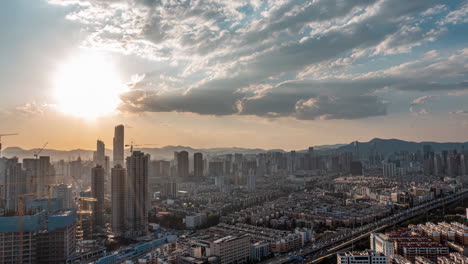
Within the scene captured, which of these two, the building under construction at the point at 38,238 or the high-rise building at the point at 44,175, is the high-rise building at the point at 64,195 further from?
the building under construction at the point at 38,238

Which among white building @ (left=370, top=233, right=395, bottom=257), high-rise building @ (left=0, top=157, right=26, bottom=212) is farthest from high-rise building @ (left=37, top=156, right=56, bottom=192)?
white building @ (left=370, top=233, right=395, bottom=257)

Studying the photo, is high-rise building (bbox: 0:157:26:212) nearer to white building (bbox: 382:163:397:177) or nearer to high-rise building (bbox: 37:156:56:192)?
high-rise building (bbox: 37:156:56:192)

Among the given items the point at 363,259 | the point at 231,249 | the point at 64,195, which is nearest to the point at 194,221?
the point at 231,249

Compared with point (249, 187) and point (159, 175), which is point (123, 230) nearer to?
point (249, 187)

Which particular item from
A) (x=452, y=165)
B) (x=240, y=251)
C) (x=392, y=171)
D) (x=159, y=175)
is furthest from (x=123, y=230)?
(x=452, y=165)

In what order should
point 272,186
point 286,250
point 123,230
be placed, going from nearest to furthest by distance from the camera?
1. point 286,250
2. point 123,230
3. point 272,186

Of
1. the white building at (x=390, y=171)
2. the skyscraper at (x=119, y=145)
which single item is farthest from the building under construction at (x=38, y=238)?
the white building at (x=390, y=171)
